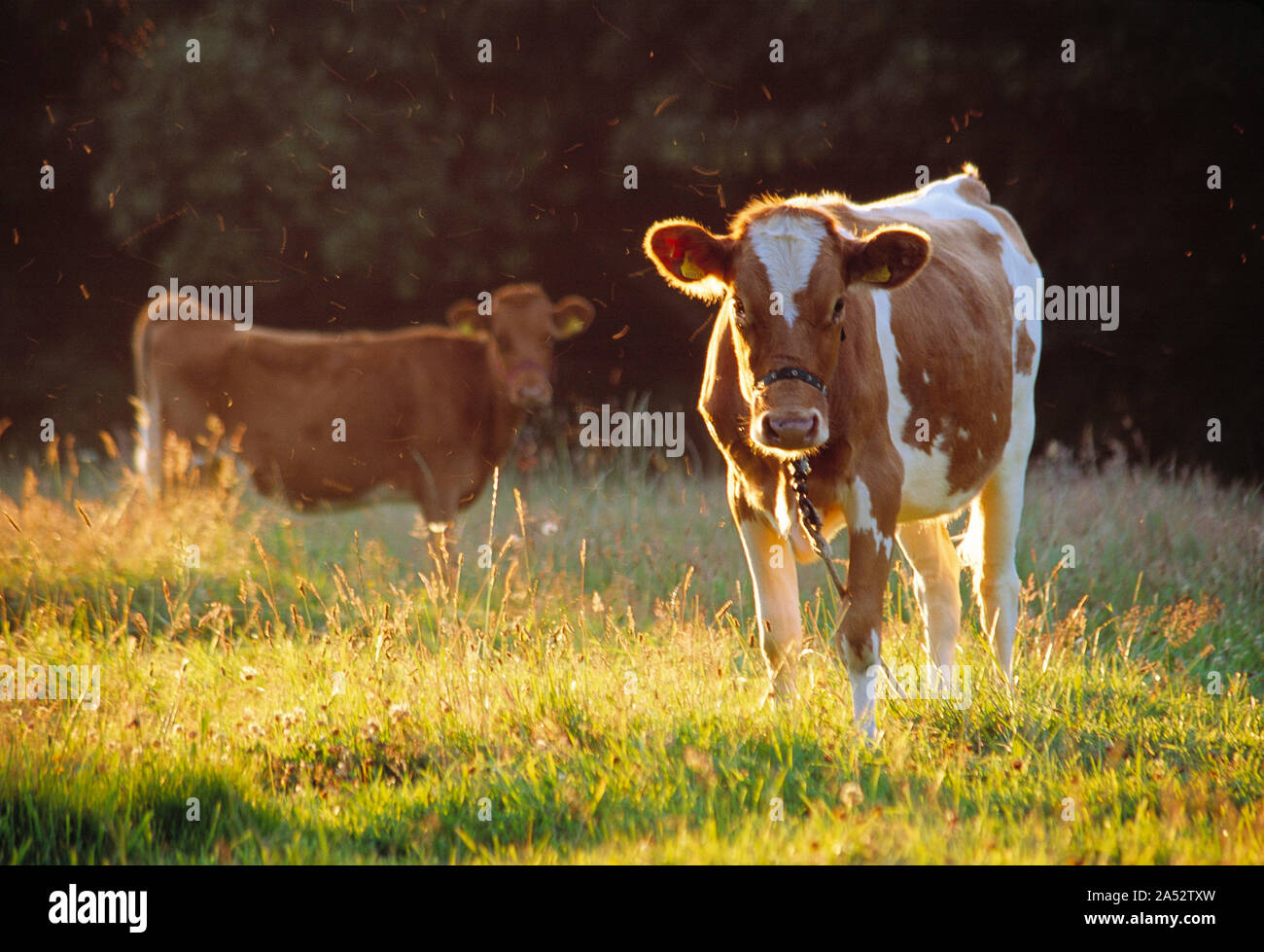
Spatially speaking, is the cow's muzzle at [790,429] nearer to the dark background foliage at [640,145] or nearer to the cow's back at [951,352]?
the cow's back at [951,352]

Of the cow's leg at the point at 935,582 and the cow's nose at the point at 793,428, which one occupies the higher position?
the cow's nose at the point at 793,428

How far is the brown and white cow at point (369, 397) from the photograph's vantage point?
8.46 metres

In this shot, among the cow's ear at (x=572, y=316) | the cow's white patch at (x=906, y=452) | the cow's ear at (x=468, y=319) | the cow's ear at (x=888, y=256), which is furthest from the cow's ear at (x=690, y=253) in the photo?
the cow's ear at (x=572, y=316)

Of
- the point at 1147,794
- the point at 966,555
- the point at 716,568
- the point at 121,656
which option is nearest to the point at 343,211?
the point at 716,568

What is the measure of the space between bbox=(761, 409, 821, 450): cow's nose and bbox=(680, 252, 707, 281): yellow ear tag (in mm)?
763

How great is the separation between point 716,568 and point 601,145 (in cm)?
495

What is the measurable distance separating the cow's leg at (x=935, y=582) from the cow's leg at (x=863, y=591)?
1.17 m

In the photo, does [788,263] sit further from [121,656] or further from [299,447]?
[299,447]

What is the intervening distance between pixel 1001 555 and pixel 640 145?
18.8 ft

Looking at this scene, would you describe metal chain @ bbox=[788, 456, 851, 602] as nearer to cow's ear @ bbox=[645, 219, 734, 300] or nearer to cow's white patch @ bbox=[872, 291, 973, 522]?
cow's white patch @ bbox=[872, 291, 973, 522]

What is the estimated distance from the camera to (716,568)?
731 centimetres

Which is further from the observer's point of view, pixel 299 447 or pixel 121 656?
pixel 299 447

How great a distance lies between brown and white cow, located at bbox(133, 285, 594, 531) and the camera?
333 inches

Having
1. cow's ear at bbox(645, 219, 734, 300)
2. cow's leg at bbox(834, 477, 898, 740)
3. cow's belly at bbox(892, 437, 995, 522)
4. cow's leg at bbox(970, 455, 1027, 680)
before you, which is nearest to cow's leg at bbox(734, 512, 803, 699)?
cow's leg at bbox(834, 477, 898, 740)
